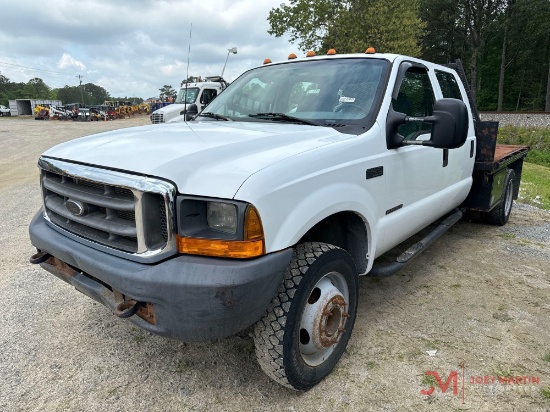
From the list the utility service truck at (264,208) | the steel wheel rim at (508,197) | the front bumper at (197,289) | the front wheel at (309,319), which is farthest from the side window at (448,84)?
the front bumper at (197,289)

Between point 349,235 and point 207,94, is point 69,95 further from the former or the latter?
point 349,235

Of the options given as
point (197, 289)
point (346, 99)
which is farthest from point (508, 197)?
point (197, 289)

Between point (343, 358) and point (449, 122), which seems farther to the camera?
point (343, 358)

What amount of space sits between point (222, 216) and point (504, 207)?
491cm

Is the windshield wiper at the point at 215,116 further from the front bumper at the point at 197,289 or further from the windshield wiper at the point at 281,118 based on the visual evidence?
the front bumper at the point at 197,289

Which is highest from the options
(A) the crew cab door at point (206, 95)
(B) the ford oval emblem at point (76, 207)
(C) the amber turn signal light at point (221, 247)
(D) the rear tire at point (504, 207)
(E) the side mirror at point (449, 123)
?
(A) the crew cab door at point (206, 95)

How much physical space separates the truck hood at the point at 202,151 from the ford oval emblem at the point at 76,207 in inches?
9.0

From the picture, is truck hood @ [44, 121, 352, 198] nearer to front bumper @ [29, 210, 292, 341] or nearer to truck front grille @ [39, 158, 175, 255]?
truck front grille @ [39, 158, 175, 255]

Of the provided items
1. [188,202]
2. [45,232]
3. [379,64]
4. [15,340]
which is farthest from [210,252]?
[379,64]

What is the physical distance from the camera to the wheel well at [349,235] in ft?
8.81

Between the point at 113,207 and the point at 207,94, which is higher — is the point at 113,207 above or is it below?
below

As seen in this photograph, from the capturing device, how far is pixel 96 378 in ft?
8.19

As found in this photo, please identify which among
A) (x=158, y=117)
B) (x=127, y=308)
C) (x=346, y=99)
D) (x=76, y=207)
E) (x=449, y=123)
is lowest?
(x=127, y=308)

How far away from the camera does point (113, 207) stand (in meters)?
2.08
